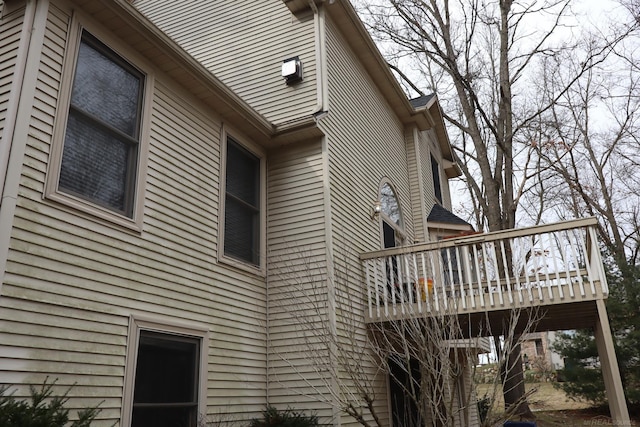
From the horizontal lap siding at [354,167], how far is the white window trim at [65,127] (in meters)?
2.69

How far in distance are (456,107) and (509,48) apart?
4.54 m

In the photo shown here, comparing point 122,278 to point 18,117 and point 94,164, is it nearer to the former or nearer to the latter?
point 94,164

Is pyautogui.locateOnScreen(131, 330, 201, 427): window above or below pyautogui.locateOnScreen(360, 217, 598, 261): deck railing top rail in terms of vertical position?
below

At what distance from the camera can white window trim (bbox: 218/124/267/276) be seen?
6.48m

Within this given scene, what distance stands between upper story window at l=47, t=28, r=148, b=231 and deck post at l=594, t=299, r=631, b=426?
5.61 m

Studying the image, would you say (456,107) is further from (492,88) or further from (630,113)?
(630,113)

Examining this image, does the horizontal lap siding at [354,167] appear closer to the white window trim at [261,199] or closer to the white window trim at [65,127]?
the white window trim at [261,199]

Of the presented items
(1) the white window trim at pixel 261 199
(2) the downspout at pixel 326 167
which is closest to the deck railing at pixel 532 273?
(2) the downspout at pixel 326 167

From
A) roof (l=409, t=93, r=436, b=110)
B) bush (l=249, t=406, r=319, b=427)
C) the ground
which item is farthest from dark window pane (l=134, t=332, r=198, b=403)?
roof (l=409, t=93, r=436, b=110)

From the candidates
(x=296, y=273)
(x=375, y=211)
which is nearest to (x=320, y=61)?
(x=375, y=211)

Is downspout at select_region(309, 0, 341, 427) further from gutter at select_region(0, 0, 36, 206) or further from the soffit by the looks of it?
gutter at select_region(0, 0, 36, 206)

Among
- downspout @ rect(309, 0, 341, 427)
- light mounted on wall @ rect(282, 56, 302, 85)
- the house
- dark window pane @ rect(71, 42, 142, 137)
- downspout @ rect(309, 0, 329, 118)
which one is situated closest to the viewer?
the house

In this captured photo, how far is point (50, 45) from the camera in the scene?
15.0ft

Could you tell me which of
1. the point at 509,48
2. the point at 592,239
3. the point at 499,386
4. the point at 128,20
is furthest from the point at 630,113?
the point at 128,20
